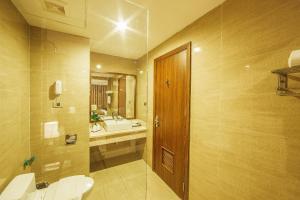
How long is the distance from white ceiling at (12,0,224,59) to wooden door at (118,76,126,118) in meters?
0.87

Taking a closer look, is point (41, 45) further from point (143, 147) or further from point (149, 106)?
point (143, 147)

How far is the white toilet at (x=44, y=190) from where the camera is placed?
3.49 ft

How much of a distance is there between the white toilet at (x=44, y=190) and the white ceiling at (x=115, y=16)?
1.72 metres

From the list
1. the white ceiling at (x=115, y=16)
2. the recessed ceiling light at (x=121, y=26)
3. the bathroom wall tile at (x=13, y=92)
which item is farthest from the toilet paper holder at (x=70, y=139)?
the recessed ceiling light at (x=121, y=26)

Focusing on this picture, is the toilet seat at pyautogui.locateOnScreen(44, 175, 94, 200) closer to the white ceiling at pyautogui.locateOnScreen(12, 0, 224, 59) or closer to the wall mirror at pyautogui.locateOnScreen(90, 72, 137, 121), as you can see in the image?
the wall mirror at pyautogui.locateOnScreen(90, 72, 137, 121)

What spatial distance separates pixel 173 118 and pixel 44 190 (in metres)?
1.70

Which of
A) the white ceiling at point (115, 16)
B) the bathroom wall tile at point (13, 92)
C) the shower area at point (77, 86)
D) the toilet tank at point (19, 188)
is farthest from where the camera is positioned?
the shower area at point (77, 86)

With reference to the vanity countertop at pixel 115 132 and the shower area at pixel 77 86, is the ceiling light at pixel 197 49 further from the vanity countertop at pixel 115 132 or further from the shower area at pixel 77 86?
the vanity countertop at pixel 115 132

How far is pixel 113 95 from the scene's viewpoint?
259cm

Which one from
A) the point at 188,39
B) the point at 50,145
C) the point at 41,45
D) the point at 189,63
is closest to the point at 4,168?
the point at 50,145

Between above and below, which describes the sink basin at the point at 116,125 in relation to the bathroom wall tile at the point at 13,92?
A: below

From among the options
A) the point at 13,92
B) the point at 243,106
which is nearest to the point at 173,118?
the point at 243,106

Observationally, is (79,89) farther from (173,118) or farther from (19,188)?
(173,118)

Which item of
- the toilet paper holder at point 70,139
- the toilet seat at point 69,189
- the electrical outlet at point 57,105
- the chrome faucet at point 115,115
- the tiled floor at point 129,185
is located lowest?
the tiled floor at point 129,185
